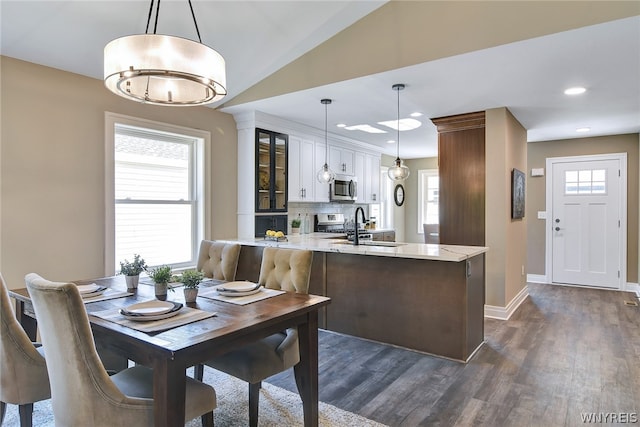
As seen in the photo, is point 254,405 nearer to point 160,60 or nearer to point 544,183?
point 160,60

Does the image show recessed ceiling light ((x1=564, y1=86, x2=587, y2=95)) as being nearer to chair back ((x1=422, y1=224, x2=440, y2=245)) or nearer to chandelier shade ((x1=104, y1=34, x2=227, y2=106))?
chandelier shade ((x1=104, y1=34, x2=227, y2=106))

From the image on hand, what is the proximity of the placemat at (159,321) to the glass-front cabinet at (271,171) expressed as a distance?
9.54 ft

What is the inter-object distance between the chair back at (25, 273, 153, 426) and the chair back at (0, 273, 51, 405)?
45cm

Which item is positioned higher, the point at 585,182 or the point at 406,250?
the point at 585,182

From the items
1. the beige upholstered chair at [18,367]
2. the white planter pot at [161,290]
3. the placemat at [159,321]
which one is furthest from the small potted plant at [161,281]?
the beige upholstered chair at [18,367]

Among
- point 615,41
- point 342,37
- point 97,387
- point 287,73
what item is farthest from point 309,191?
point 97,387

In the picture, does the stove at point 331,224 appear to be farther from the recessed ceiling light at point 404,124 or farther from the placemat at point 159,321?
the placemat at point 159,321

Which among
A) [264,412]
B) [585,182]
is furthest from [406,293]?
[585,182]

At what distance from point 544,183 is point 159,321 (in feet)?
21.7

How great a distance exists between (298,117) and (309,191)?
1110 millimetres

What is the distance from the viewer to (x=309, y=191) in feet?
18.2

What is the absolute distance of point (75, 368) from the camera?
1.43 meters

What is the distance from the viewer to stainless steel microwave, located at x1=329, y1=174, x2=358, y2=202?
20.0ft

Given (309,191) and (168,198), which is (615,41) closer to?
(309,191)
